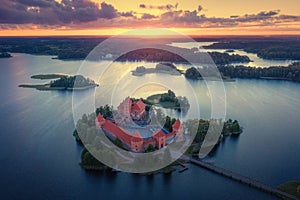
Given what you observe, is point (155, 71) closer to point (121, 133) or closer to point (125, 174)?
point (121, 133)

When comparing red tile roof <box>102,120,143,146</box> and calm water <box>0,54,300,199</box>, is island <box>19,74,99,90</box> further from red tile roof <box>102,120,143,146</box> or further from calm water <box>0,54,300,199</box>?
red tile roof <box>102,120,143,146</box>

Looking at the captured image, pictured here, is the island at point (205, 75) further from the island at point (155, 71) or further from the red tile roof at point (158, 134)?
the red tile roof at point (158, 134)

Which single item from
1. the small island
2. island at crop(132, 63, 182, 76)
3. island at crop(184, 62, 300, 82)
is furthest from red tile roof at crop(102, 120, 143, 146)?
island at crop(184, 62, 300, 82)

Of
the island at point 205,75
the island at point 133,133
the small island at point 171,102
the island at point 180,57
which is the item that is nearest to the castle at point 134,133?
the island at point 133,133

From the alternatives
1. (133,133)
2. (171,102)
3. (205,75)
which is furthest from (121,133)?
(205,75)

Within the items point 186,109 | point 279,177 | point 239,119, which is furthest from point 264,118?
point 279,177

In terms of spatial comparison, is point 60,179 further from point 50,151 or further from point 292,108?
point 292,108
